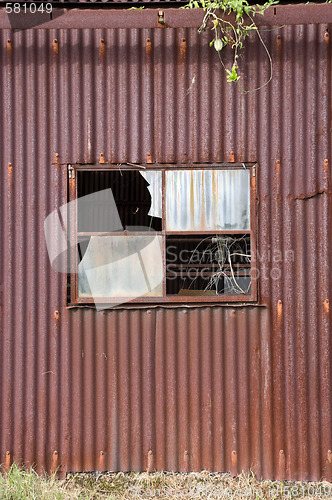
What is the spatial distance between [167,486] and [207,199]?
107 inches

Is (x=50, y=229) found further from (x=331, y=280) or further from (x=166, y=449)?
(x=331, y=280)

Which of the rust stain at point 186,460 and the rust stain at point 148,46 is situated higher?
the rust stain at point 148,46

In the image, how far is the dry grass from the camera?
4234 mm

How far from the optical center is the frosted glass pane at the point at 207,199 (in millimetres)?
4488

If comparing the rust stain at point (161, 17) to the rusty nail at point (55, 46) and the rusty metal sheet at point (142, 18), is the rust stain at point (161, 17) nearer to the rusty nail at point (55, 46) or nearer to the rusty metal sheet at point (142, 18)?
the rusty metal sheet at point (142, 18)

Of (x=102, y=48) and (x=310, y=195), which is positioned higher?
(x=102, y=48)

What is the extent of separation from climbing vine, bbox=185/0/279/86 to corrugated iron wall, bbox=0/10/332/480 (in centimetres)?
11

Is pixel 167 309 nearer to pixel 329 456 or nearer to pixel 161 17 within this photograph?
pixel 329 456

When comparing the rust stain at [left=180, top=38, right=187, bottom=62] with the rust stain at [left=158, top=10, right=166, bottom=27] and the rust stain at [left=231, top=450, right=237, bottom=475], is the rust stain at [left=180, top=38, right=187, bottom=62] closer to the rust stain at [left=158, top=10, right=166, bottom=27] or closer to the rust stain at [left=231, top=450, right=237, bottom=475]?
the rust stain at [left=158, top=10, right=166, bottom=27]

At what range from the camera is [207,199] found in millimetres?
4504

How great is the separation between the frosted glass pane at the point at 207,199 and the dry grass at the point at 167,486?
235 centimetres

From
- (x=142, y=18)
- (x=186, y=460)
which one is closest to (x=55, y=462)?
(x=186, y=460)

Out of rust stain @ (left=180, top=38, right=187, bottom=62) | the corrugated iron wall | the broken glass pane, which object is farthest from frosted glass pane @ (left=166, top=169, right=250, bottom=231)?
the broken glass pane

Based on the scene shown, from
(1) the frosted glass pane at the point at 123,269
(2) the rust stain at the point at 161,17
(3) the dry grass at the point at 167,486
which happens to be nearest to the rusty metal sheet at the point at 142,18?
(2) the rust stain at the point at 161,17
